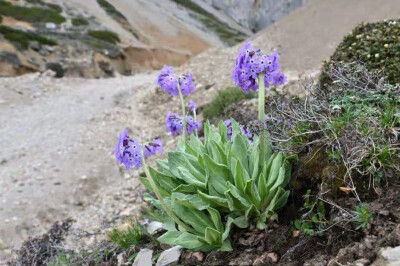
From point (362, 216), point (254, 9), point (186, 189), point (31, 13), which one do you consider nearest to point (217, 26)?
point (254, 9)

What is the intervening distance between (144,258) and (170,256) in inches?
13.5

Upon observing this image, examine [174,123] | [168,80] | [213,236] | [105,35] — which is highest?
[168,80]

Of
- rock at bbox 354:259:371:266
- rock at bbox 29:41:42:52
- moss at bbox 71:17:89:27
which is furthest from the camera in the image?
moss at bbox 71:17:89:27

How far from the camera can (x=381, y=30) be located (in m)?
6.07

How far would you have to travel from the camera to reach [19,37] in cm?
2131

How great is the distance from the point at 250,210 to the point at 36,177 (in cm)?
694

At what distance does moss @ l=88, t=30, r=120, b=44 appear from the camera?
25.5m

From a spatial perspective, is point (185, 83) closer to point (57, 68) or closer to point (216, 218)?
point (216, 218)

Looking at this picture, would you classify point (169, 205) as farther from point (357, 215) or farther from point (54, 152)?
point (54, 152)

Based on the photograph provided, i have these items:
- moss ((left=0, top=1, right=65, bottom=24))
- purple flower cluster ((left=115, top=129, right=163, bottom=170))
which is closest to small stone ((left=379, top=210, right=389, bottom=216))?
purple flower cluster ((left=115, top=129, right=163, bottom=170))

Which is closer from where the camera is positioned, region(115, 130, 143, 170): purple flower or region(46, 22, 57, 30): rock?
region(115, 130, 143, 170): purple flower

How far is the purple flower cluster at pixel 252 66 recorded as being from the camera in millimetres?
3145

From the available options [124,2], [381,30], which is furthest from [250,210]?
[124,2]

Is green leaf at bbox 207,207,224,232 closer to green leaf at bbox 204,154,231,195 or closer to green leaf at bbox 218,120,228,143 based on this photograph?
green leaf at bbox 204,154,231,195
